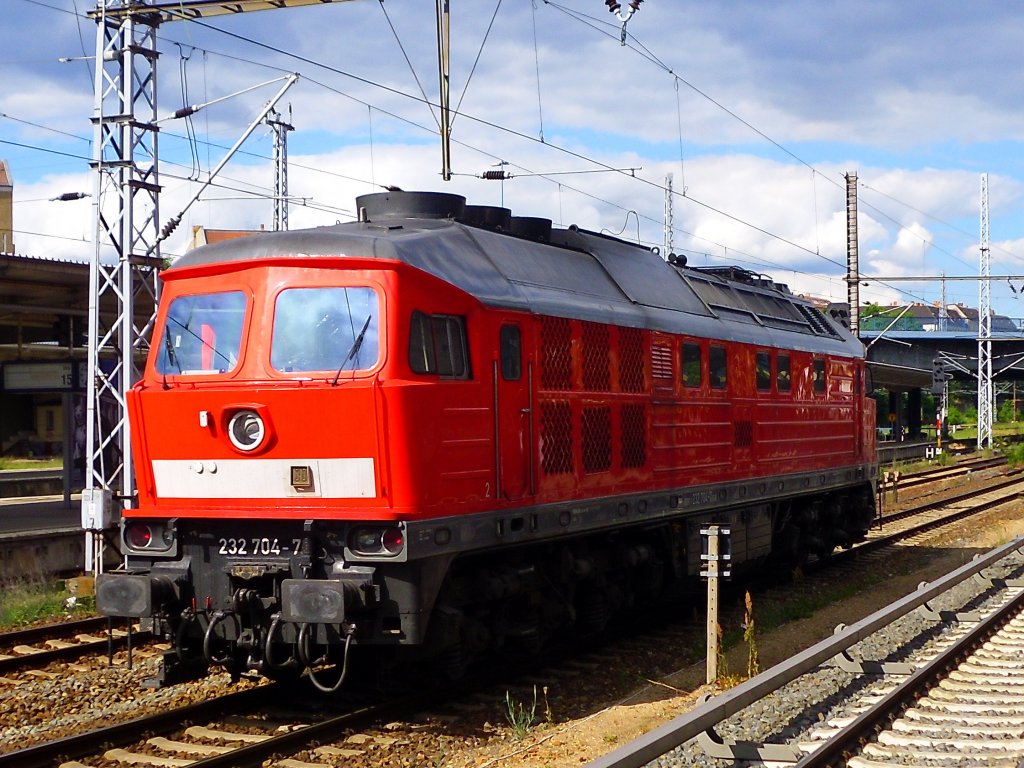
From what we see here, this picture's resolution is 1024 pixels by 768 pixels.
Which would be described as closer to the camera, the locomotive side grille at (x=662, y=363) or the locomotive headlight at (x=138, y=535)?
the locomotive headlight at (x=138, y=535)

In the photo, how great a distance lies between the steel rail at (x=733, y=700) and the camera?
6.62m

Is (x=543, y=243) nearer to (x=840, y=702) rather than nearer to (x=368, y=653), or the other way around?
(x=368, y=653)

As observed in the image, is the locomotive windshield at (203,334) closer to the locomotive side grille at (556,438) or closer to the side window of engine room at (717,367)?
the locomotive side grille at (556,438)

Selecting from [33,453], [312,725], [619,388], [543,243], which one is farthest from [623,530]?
[33,453]

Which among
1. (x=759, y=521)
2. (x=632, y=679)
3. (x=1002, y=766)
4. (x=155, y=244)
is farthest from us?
(x=155, y=244)

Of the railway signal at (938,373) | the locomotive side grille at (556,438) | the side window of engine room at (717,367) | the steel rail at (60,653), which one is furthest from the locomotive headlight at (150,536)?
the railway signal at (938,373)

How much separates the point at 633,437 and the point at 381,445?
3840 millimetres

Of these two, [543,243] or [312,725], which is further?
[543,243]

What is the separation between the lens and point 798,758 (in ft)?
24.4

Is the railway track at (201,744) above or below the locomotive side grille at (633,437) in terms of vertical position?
below

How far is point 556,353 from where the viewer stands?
10.4m

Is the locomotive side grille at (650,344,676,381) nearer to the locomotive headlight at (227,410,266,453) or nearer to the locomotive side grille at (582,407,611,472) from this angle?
the locomotive side grille at (582,407,611,472)

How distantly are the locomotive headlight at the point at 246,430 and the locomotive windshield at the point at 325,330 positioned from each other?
1.37 feet

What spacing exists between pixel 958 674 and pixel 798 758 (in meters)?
3.43
